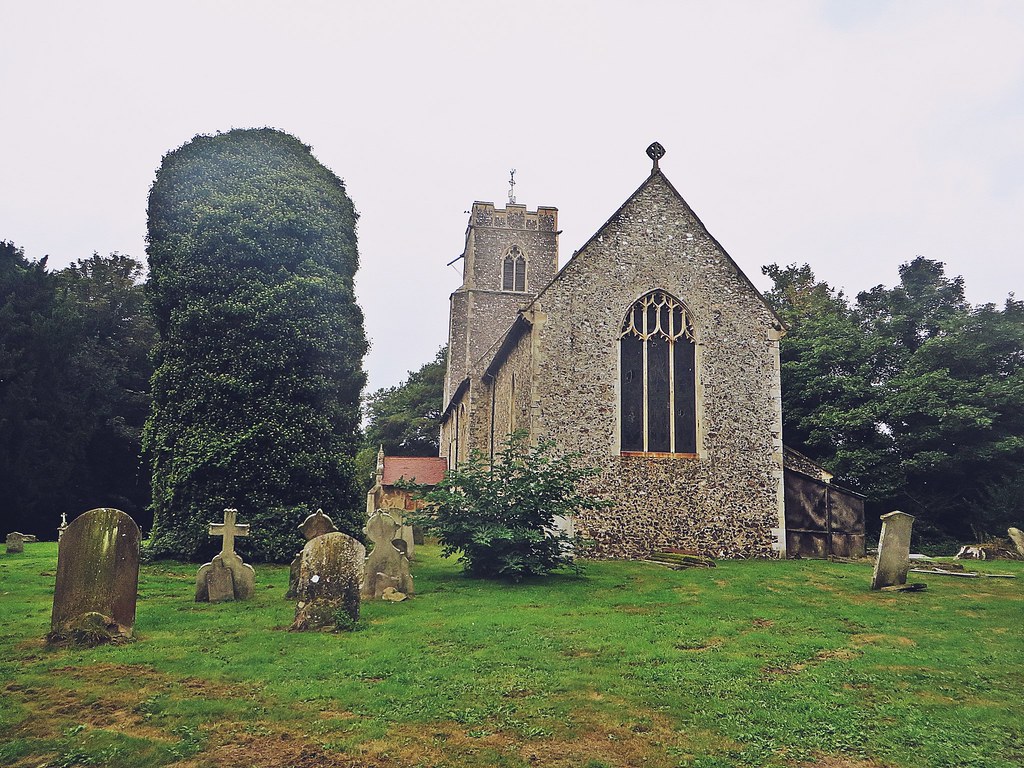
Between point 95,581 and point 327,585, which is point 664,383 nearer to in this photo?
point 327,585

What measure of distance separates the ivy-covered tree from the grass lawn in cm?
532

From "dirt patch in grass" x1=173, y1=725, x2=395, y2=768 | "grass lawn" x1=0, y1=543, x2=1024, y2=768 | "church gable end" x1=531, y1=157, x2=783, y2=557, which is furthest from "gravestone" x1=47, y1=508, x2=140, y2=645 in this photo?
"church gable end" x1=531, y1=157, x2=783, y2=557

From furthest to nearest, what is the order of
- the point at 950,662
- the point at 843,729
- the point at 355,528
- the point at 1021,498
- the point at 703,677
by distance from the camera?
the point at 1021,498
the point at 355,528
the point at 950,662
the point at 703,677
the point at 843,729

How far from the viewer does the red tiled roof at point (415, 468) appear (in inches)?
1506

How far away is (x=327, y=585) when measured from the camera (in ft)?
29.3

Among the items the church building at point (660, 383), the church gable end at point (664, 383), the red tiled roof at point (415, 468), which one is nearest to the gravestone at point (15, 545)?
the church building at point (660, 383)

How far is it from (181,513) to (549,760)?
13672 millimetres

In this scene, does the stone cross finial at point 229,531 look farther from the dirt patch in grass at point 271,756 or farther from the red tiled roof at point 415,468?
the red tiled roof at point 415,468

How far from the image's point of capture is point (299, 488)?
665 inches

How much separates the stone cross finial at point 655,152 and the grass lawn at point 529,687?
12.9m

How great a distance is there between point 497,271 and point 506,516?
93.8ft

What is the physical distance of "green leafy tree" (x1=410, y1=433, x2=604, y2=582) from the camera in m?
13.3

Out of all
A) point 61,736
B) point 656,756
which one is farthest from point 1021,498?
point 61,736

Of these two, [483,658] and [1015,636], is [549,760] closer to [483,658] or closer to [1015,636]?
[483,658]
